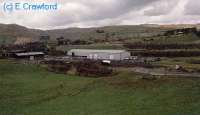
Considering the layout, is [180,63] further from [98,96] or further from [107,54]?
[98,96]

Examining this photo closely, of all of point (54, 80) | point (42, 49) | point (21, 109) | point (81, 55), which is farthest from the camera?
point (42, 49)

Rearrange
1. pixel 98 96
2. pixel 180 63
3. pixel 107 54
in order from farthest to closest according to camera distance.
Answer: pixel 107 54 < pixel 180 63 < pixel 98 96

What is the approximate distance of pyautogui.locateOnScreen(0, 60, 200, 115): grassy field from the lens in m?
35.6

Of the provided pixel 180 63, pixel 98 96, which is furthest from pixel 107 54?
pixel 98 96

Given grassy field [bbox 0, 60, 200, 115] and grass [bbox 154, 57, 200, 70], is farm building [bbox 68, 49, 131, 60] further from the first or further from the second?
grassy field [bbox 0, 60, 200, 115]

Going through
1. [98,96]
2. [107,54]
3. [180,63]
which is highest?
[107,54]

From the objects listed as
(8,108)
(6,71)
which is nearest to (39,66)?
(6,71)

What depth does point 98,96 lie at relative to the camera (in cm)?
4400

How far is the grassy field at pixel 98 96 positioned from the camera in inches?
1403

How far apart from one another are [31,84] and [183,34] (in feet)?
357

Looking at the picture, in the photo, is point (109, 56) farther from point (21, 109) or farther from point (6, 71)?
point (21, 109)

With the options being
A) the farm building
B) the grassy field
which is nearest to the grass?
the grassy field

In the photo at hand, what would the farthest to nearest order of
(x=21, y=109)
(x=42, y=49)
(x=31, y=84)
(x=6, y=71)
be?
(x=42, y=49), (x=6, y=71), (x=31, y=84), (x=21, y=109)

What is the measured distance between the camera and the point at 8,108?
38219 millimetres
